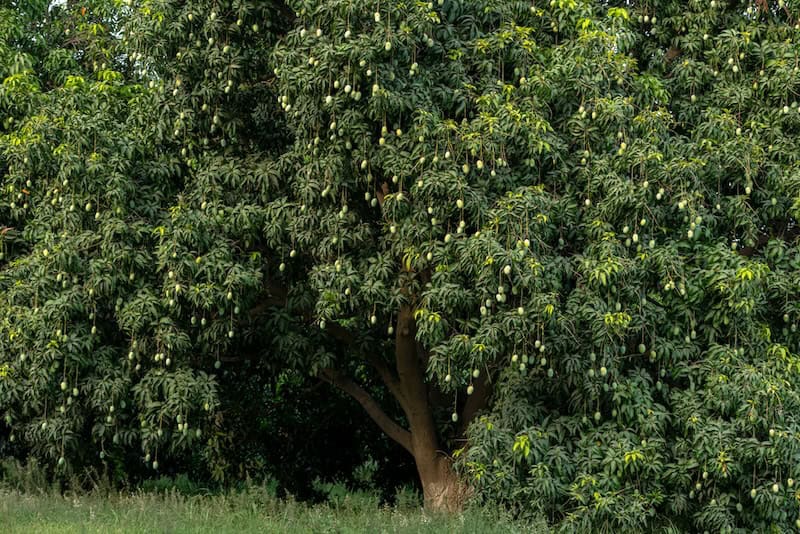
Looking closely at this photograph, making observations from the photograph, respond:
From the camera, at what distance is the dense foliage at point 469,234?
972 centimetres

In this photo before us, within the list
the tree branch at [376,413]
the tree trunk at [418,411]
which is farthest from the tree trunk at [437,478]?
the tree branch at [376,413]

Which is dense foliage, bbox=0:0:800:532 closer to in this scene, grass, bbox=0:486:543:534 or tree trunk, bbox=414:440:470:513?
tree trunk, bbox=414:440:470:513

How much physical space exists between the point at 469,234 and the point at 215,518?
137 inches

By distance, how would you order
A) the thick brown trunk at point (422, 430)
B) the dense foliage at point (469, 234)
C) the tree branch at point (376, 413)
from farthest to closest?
the tree branch at point (376, 413)
the thick brown trunk at point (422, 430)
the dense foliage at point (469, 234)

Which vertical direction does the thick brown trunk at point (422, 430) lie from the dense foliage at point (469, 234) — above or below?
below

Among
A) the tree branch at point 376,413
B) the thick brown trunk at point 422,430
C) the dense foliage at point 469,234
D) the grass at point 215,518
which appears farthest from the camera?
the tree branch at point 376,413

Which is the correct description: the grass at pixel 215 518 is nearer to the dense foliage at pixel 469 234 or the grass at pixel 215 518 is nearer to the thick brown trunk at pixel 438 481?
the dense foliage at pixel 469 234

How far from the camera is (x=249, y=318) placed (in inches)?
454

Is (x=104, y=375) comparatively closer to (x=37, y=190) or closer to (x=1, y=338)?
(x=1, y=338)

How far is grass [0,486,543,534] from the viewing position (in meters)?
9.06

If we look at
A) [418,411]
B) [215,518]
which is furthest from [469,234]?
[215,518]

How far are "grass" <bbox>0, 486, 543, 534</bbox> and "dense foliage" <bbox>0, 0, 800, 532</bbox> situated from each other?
0.67 meters

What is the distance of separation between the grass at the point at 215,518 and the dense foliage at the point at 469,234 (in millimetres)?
674

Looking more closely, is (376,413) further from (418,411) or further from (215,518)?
(215,518)
